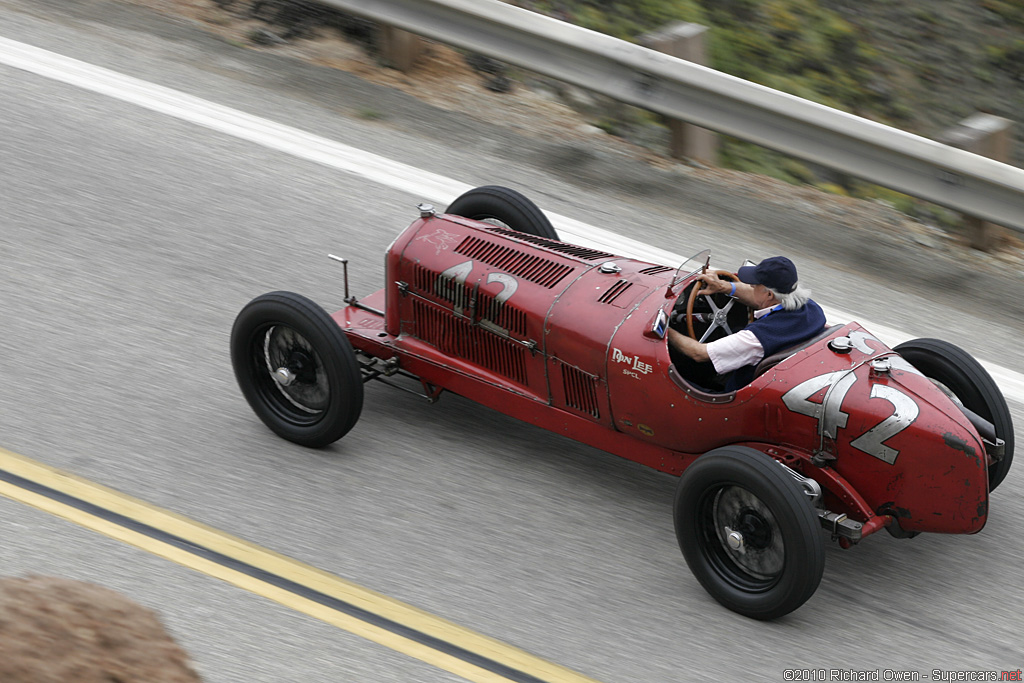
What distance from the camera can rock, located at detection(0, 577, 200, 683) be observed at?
15.4 feet

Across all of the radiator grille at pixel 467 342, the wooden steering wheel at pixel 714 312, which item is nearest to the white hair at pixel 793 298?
the wooden steering wheel at pixel 714 312

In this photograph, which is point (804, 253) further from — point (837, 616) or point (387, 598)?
point (387, 598)

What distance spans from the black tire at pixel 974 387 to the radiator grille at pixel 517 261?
1.82 metres

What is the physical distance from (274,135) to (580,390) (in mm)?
3991

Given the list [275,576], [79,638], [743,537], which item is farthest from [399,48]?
[79,638]

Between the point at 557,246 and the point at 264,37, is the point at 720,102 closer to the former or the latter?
the point at 557,246

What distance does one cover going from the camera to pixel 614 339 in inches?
230

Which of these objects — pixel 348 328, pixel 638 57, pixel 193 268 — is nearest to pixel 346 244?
pixel 193 268

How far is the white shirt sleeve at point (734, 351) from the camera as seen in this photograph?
564 centimetres

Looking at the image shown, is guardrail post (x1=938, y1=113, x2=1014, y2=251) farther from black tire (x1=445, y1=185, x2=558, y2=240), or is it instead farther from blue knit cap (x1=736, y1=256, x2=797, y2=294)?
blue knit cap (x1=736, y1=256, x2=797, y2=294)

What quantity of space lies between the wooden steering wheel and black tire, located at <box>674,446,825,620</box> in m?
0.79

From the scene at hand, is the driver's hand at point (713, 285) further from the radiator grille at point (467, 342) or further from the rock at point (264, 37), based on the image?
the rock at point (264, 37)

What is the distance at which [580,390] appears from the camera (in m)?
6.02

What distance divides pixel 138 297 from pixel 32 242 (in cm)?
93
